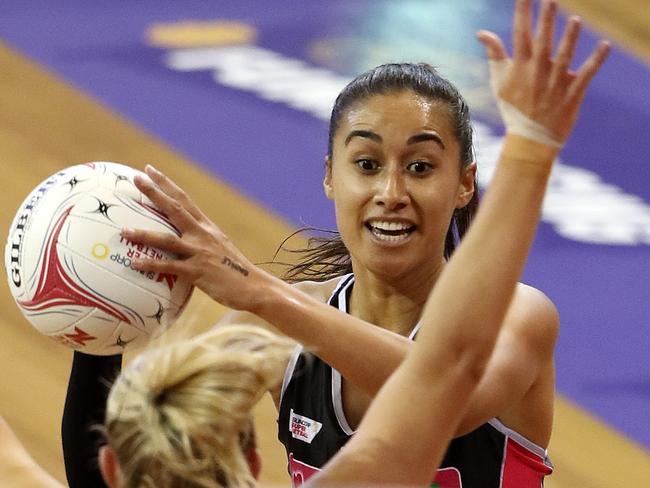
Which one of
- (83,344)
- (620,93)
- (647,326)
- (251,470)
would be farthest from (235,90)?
(251,470)

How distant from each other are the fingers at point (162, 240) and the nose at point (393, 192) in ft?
1.89

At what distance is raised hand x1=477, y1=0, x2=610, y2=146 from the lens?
1824mm

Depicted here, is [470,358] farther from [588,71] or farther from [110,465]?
[110,465]

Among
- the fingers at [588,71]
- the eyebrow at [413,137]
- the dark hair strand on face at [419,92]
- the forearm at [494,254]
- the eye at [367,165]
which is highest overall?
the dark hair strand on face at [419,92]

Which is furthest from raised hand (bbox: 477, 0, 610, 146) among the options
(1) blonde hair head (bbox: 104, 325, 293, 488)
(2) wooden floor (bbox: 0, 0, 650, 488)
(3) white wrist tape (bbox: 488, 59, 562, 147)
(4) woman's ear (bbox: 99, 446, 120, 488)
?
(2) wooden floor (bbox: 0, 0, 650, 488)

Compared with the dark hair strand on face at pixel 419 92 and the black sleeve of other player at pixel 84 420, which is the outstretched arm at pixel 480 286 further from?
the dark hair strand on face at pixel 419 92

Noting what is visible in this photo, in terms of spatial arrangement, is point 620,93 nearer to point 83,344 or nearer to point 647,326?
point 647,326

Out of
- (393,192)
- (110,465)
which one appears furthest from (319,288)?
(110,465)

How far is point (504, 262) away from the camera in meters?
1.86

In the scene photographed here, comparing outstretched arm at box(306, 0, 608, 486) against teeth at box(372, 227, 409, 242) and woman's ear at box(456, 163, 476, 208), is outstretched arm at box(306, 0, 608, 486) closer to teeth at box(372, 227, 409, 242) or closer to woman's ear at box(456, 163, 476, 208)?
teeth at box(372, 227, 409, 242)

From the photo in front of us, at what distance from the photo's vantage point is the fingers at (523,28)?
1828 mm

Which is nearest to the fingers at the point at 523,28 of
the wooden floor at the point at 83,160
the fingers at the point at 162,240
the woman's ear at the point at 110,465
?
the woman's ear at the point at 110,465

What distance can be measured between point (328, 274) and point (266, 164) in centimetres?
339

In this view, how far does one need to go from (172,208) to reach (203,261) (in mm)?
130
